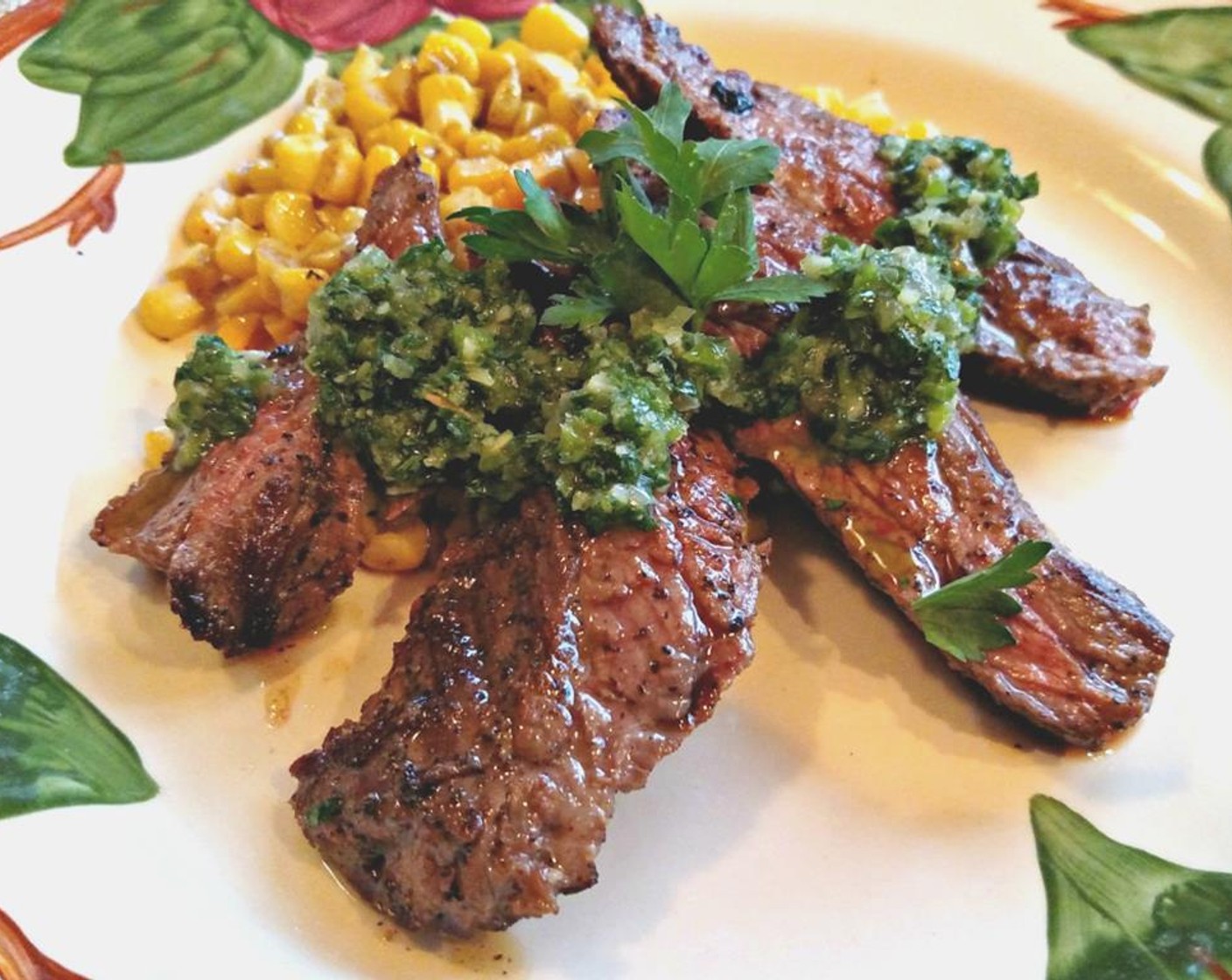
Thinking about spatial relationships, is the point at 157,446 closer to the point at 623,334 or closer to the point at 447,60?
the point at 623,334

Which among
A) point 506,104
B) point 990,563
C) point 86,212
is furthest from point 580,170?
point 990,563

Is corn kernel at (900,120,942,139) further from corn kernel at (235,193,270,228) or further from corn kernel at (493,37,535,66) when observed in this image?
corn kernel at (235,193,270,228)

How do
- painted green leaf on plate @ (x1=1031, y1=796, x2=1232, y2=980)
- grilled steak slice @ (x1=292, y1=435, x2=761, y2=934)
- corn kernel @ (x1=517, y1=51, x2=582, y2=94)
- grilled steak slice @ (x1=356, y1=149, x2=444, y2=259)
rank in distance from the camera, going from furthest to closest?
1. corn kernel @ (x1=517, y1=51, x2=582, y2=94)
2. grilled steak slice @ (x1=356, y1=149, x2=444, y2=259)
3. painted green leaf on plate @ (x1=1031, y1=796, x2=1232, y2=980)
4. grilled steak slice @ (x1=292, y1=435, x2=761, y2=934)

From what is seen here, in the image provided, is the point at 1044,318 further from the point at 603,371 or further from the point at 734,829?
the point at 734,829

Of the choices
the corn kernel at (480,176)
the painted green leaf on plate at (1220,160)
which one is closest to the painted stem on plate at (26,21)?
the corn kernel at (480,176)

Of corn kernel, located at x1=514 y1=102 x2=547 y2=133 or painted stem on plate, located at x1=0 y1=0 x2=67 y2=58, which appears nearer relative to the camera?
painted stem on plate, located at x1=0 y1=0 x2=67 y2=58

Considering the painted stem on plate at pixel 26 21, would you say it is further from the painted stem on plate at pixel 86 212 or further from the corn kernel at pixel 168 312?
the corn kernel at pixel 168 312

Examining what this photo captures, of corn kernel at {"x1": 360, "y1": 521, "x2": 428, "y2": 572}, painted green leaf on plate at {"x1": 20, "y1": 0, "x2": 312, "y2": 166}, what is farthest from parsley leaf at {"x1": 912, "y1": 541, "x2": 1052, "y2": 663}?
painted green leaf on plate at {"x1": 20, "y1": 0, "x2": 312, "y2": 166}
